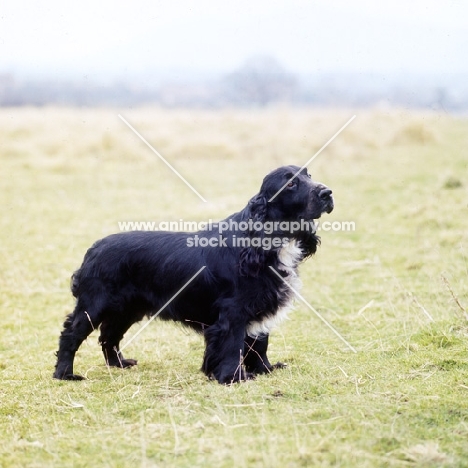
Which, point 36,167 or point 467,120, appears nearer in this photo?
point 36,167

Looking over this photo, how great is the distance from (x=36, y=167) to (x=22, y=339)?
40.4 ft

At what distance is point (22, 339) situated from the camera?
6863 mm

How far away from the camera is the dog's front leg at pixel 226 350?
528 cm

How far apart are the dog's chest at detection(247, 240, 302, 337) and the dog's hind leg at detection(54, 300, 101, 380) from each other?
128cm

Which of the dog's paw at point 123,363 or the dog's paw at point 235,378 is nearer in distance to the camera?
the dog's paw at point 235,378

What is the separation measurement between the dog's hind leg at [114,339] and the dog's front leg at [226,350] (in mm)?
820

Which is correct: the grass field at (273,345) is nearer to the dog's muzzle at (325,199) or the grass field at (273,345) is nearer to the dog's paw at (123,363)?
the dog's paw at (123,363)

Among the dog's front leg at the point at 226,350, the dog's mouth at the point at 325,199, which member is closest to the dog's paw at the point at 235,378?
the dog's front leg at the point at 226,350

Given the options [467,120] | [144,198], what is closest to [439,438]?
[144,198]

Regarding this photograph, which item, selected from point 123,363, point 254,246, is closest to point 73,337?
point 123,363

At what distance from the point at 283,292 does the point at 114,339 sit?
1563mm

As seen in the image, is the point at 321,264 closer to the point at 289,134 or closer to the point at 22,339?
the point at 22,339

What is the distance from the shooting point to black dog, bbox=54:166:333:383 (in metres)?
5.36

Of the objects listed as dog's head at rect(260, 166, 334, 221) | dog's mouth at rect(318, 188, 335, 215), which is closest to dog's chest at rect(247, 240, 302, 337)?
dog's head at rect(260, 166, 334, 221)
